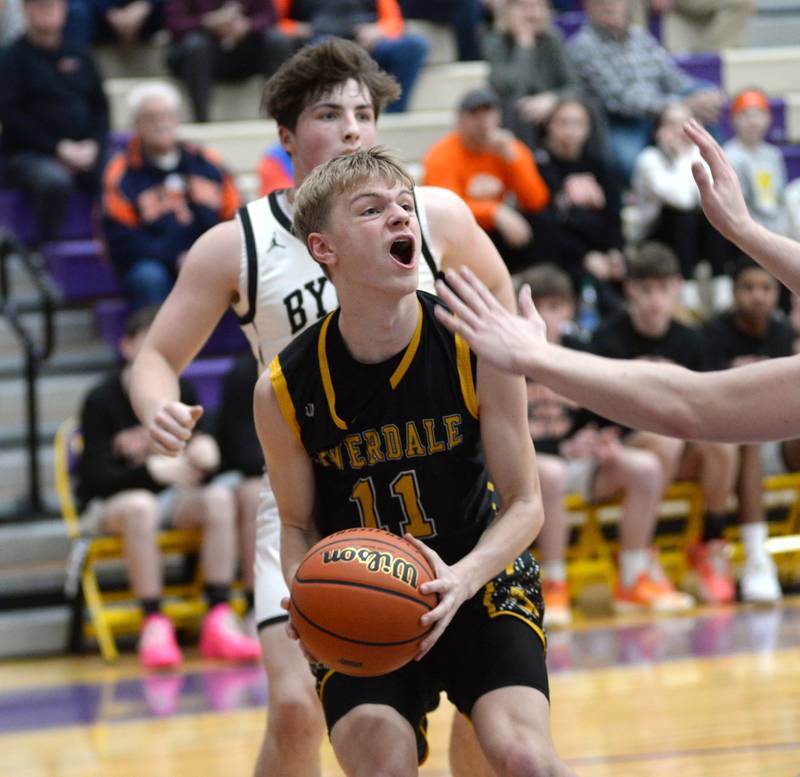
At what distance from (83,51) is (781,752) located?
6.35m

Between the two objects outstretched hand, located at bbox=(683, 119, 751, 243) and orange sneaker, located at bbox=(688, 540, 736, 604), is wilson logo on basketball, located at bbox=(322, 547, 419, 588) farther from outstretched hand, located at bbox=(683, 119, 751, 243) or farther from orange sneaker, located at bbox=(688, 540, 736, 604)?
orange sneaker, located at bbox=(688, 540, 736, 604)

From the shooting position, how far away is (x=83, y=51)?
30.2 feet

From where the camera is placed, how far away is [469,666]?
318cm

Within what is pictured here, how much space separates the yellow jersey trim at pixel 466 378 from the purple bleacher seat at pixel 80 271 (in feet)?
20.5

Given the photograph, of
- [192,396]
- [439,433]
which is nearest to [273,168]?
[192,396]

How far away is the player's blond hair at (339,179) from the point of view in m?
3.16

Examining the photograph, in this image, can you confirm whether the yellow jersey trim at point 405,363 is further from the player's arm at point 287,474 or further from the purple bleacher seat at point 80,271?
the purple bleacher seat at point 80,271

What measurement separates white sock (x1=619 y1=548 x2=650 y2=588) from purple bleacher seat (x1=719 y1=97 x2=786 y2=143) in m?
4.72

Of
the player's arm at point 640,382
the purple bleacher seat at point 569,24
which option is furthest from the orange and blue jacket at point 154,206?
the player's arm at point 640,382

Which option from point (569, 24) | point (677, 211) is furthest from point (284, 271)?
point (569, 24)

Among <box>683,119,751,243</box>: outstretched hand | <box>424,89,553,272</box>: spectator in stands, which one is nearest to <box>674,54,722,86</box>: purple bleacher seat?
<box>424,89,553,272</box>: spectator in stands

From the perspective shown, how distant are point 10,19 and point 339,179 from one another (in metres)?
7.25

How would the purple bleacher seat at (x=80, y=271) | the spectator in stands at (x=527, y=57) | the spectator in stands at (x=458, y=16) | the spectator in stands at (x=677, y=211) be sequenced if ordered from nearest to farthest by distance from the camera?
the purple bleacher seat at (x=80, y=271) → the spectator in stands at (x=677, y=211) → the spectator in stands at (x=527, y=57) → the spectator in stands at (x=458, y=16)

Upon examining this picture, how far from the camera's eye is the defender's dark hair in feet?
12.4
